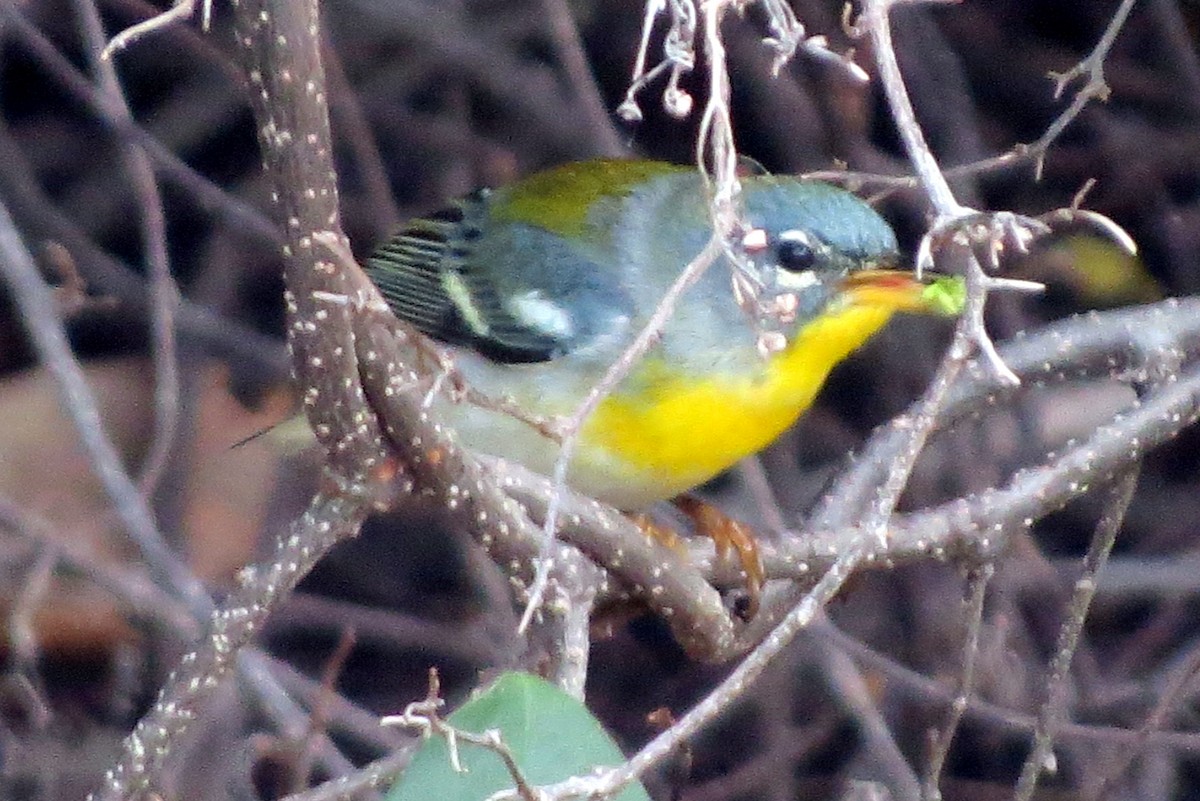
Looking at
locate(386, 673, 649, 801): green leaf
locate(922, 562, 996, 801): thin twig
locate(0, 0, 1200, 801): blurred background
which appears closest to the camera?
locate(386, 673, 649, 801): green leaf

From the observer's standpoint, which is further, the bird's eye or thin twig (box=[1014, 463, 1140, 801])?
the bird's eye

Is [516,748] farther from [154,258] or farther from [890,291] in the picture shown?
[154,258]

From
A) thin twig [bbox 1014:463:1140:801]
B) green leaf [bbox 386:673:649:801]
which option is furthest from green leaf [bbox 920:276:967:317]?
green leaf [bbox 386:673:649:801]

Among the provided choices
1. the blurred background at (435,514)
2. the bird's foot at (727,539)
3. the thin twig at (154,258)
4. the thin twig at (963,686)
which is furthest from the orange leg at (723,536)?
the thin twig at (154,258)

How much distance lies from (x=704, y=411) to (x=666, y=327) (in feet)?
0.39

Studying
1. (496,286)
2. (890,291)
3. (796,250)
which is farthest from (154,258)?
(890,291)

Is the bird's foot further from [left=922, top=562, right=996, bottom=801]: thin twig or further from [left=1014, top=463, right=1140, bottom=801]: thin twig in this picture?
[left=1014, top=463, right=1140, bottom=801]: thin twig

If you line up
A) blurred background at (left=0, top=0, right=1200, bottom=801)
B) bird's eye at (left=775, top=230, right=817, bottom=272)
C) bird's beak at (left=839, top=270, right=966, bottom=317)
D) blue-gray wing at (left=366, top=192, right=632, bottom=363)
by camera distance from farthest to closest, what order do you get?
1. blurred background at (left=0, top=0, right=1200, bottom=801)
2. blue-gray wing at (left=366, top=192, right=632, bottom=363)
3. bird's eye at (left=775, top=230, right=817, bottom=272)
4. bird's beak at (left=839, top=270, right=966, bottom=317)

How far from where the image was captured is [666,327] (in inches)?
89.5

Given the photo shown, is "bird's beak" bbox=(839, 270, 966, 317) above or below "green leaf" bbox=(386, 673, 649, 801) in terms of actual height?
below

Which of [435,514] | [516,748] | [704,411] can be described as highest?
[516,748]

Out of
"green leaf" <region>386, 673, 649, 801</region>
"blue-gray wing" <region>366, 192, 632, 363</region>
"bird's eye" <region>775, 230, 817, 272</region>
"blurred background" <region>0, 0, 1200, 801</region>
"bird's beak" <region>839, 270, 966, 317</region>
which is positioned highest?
"green leaf" <region>386, 673, 649, 801</region>

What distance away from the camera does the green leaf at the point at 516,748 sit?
1401mm

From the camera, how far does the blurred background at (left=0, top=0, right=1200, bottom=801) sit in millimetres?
3021
